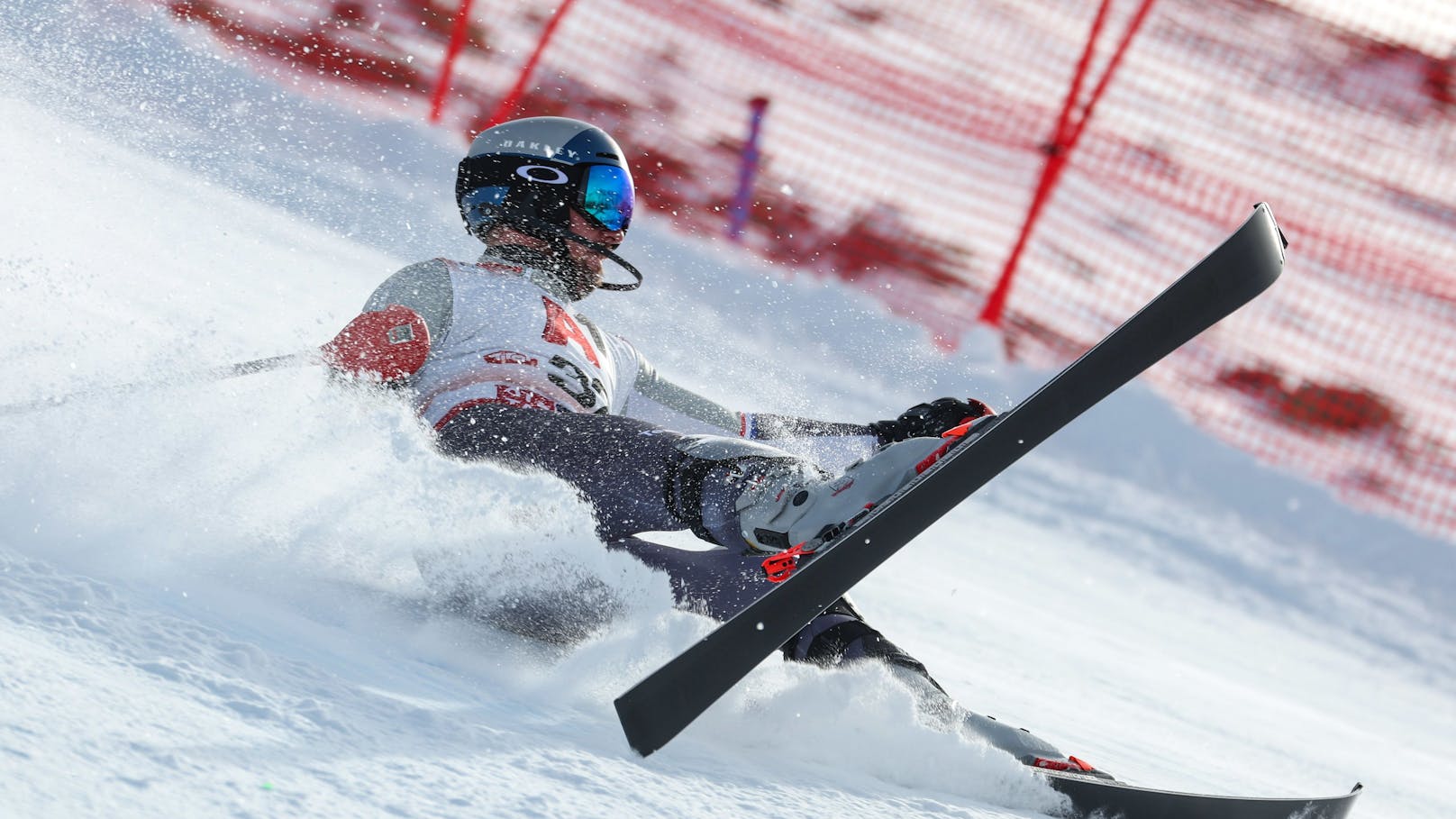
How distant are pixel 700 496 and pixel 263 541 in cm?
86

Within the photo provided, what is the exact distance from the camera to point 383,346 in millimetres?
2488

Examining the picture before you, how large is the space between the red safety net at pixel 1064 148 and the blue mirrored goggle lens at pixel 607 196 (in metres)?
4.08

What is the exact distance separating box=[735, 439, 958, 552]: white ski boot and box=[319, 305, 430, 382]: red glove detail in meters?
0.85

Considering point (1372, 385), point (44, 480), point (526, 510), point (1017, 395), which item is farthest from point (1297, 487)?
point (44, 480)

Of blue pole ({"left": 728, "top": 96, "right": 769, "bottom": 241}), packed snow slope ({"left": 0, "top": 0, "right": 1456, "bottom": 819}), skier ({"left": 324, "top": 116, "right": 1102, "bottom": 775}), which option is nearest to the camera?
packed snow slope ({"left": 0, "top": 0, "right": 1456, "bottom": 819})

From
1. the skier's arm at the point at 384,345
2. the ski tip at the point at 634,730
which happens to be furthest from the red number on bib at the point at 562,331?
the ski tip at the point at 634,730

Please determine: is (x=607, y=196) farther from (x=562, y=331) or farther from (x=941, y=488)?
(x=941, y=488)

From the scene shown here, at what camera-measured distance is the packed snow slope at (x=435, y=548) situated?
4.61ft

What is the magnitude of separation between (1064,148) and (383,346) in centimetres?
546

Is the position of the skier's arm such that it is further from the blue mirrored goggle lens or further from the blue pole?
the blue pole

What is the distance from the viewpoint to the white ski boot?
6.48 ft

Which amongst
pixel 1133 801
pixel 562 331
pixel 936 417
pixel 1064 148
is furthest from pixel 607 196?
pixel 1064 148

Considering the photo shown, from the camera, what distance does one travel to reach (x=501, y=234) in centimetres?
295

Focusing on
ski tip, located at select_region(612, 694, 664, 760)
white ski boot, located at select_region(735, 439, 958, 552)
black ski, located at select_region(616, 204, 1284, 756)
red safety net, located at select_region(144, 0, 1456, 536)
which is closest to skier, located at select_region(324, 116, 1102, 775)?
white ski boot, located at select_region(735, 439, 958, 552)
